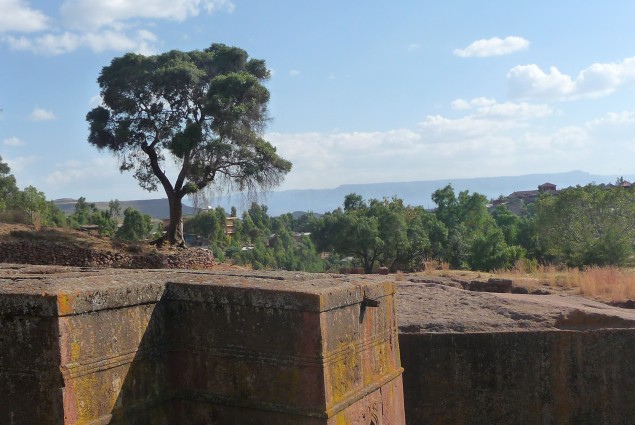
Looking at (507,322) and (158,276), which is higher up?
(158,276)

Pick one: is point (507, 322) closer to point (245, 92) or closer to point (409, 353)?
point (409, 353)

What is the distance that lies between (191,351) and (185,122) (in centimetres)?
1654

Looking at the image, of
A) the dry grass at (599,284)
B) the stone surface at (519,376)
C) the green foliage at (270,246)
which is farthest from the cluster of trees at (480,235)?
the stone surface at (519,376)

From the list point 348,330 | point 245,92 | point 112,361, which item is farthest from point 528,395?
point 245,92

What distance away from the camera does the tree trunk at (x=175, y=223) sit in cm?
2041

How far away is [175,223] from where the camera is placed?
2059 cm

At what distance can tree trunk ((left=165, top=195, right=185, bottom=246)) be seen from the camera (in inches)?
803

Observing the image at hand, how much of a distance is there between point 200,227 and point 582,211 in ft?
143

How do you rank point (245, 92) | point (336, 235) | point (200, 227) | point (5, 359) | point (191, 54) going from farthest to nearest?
point (200, 227) < point (336, 235) < point (191, 54) < point (245, 92) < point (5, 359)

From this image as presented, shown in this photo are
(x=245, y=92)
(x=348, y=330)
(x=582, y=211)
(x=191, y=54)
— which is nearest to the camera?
(x=348, y=330)

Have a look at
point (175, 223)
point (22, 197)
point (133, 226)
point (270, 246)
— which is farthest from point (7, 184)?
point (270, 246)

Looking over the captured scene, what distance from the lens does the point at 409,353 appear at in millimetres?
7582

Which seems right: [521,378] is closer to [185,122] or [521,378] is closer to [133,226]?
[185,122]

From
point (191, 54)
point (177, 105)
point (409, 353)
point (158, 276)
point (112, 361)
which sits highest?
point (191, 54)
